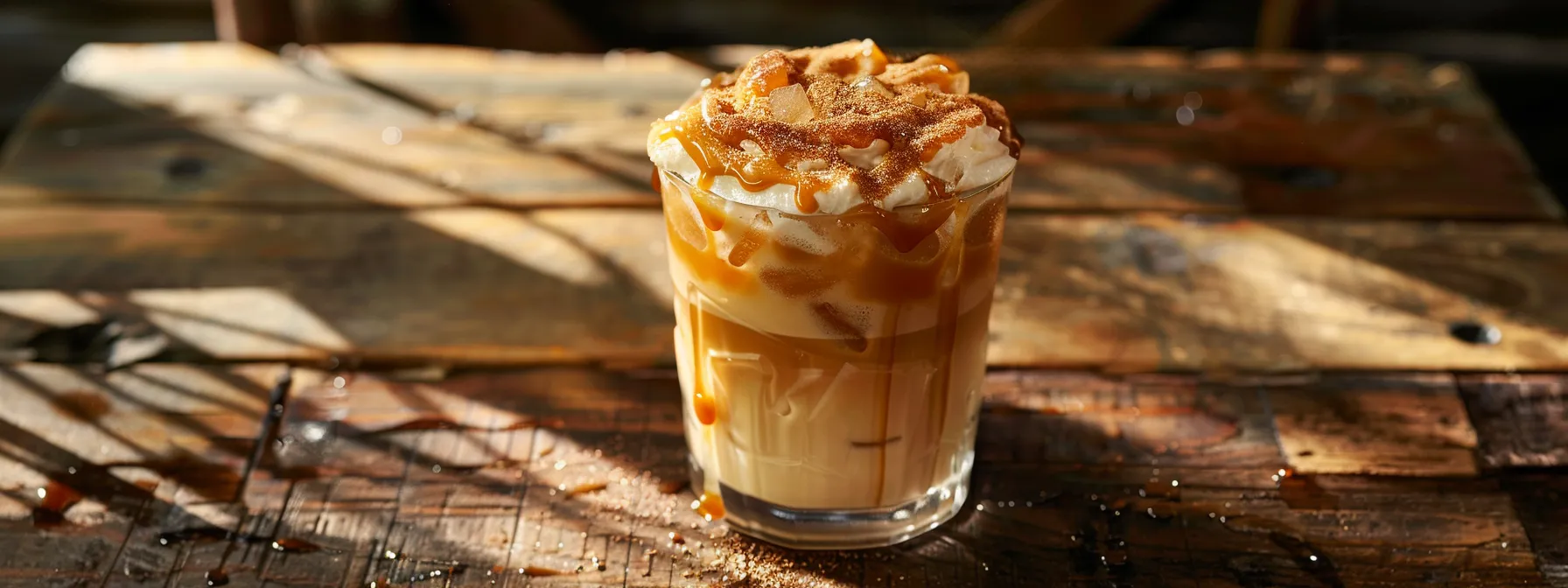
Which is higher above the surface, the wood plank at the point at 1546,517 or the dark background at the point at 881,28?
the wood plank at the point at 1546,517

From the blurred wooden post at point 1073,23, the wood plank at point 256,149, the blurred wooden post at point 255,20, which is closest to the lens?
A: the wood plank at point 256,149

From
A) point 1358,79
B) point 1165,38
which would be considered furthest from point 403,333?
point 1165,38

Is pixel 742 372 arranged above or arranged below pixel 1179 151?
above

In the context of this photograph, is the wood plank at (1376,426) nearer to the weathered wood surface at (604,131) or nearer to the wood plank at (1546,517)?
the wood plank at (1546,517)

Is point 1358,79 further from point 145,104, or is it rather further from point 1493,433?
point 145,104

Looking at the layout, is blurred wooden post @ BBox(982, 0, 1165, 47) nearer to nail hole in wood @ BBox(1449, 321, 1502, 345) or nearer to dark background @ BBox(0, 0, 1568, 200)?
nail hole in wood @ BBox(1449, 321, 1502, 345)

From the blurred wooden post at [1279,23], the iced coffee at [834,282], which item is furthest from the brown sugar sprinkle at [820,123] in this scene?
the blurred wooden post at [1279,23]

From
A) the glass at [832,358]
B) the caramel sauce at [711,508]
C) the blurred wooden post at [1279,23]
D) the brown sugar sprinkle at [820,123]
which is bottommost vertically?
the blurred wooden post at [1279,23]
